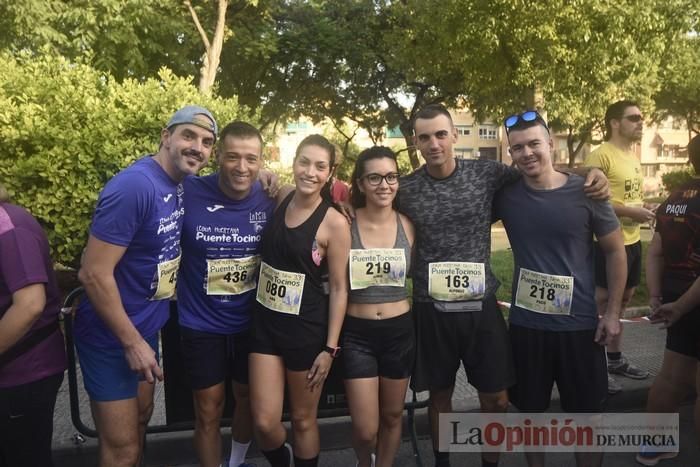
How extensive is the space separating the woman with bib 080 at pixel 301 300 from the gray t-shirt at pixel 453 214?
48 centimetres

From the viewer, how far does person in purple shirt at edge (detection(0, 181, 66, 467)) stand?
214 cm

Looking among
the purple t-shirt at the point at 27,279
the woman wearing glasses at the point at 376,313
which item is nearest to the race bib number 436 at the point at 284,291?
the woman wearing glasses at the point at 376,313

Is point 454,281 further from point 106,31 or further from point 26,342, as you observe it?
point 106,31

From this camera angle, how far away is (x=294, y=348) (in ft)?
9.43

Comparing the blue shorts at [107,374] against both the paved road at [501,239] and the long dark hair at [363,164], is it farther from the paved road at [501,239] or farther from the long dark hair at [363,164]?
the paved road at [501,239]

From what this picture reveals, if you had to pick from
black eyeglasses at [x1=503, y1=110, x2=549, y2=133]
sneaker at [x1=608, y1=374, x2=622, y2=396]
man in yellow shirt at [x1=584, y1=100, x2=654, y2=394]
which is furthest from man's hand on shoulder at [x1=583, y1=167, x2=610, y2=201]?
sneaker at [x1=608, y1=374, x2=622, y2=396]

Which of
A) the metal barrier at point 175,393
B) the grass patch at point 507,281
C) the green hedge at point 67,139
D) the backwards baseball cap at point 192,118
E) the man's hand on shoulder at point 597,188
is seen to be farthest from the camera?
the grass patch at point 507,281

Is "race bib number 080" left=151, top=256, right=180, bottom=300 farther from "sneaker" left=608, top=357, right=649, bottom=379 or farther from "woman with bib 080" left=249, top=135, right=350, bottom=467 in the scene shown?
"sneaker" left=608, top=357, right=649, bottom=379

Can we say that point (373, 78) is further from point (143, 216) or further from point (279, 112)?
point (143, 216)

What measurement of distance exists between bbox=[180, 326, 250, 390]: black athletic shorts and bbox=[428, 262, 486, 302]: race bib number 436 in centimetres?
116

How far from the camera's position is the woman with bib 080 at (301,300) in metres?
2.85

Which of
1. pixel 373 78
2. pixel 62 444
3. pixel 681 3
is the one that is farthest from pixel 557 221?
pixel 373 78

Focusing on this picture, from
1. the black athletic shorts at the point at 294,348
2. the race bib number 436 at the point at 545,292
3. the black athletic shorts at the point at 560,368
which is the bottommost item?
the black athletic shorts at the point at 560,368

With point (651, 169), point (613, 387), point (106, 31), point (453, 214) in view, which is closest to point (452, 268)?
point (453, 214)
